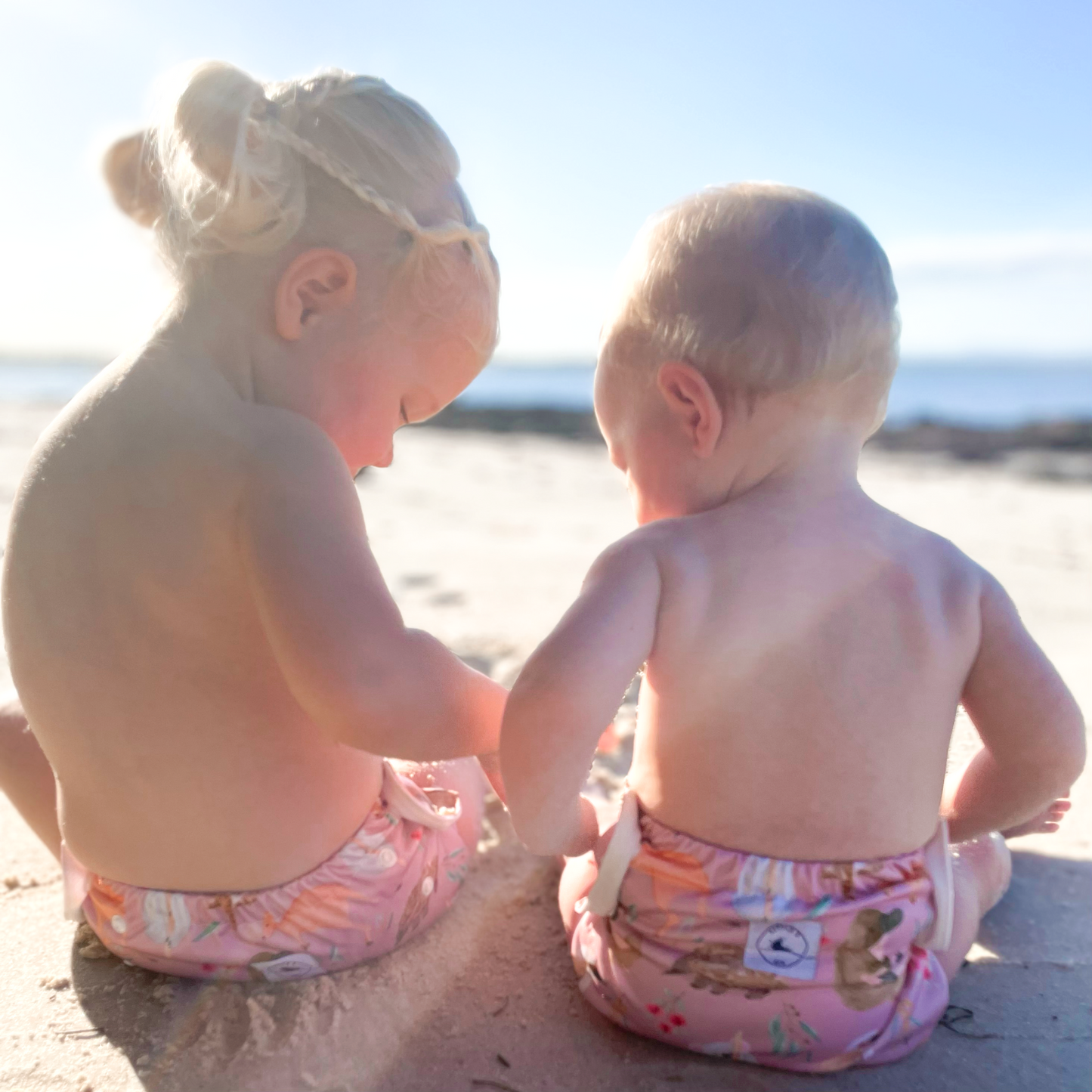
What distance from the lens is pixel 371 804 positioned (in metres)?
1.57

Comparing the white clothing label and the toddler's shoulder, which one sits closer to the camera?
the toddler's shoulder

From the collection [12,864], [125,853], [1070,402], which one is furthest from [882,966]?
[1070,402]

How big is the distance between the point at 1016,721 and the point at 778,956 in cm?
44

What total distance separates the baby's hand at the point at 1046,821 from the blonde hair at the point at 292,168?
47.2 inches

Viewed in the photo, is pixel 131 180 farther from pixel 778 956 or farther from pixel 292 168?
pixel 778 956

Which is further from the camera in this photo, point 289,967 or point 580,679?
point 289,967

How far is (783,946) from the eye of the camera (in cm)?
130

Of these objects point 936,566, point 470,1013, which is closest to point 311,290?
point 936,566

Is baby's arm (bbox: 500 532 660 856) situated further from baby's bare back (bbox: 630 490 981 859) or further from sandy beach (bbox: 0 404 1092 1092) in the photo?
sandy beach (bbox: 0 404 1092 1092)

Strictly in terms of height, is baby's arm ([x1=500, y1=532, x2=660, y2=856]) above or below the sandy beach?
above

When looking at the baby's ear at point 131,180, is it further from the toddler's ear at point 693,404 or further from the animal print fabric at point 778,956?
the animal print fabric at point 778,956

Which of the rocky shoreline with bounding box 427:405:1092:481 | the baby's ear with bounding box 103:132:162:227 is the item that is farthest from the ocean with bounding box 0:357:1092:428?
the baby's ear with bounding box 103:132:162:227

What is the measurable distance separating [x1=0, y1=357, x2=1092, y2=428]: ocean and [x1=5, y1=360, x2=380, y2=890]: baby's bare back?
10.7m

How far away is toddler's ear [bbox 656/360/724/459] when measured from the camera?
1.27 metres
